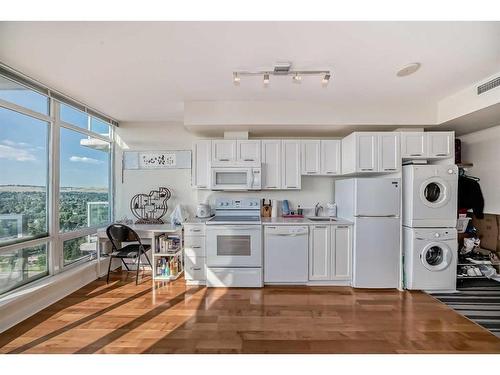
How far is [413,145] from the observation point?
3188 mm

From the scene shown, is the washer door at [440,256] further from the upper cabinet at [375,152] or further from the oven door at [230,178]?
the oven door at [230,178]

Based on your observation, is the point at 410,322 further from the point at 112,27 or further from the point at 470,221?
the point at 112,27

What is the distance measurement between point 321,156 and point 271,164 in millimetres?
753

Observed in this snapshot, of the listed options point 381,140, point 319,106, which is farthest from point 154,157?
point 381,140

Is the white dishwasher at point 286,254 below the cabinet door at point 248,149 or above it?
below

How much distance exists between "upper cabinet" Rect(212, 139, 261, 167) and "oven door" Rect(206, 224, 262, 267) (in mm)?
967

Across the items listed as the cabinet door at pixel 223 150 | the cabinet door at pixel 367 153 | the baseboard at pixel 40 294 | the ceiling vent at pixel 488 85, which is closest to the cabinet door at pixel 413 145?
the cabinet door at pixel 367 153

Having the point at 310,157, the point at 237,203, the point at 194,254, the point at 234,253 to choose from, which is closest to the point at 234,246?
the point at 234,253

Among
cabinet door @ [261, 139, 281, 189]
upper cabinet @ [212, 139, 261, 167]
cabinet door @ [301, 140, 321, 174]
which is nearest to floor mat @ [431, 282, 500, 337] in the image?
cabinet door @ [301, 140, 321, 174]

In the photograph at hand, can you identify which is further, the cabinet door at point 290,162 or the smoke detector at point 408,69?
the cabinet door at point 290,162

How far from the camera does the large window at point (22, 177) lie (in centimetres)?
245

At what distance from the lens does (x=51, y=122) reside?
297 centimetres

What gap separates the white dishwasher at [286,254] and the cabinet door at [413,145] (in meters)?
1.63

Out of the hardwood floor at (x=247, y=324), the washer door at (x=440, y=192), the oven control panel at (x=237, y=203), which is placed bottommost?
the hardwood floor at (x=247, y=324)
